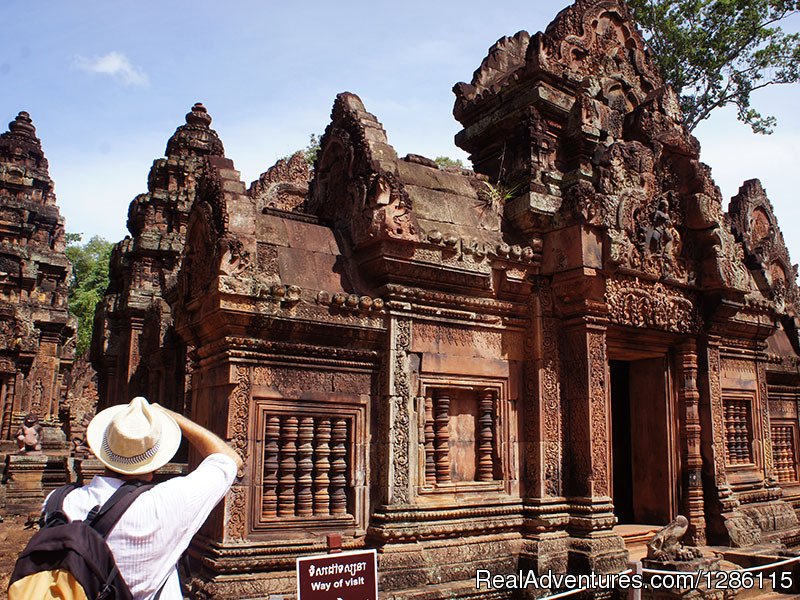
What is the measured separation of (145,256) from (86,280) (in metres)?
29.0

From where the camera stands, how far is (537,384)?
784cm

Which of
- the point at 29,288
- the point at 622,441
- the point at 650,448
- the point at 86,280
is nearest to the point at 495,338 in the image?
the point at 650,448

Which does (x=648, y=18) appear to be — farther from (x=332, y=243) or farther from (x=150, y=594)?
(x=150, y=594)

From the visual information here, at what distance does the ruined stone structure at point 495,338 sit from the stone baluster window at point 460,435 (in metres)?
0.02

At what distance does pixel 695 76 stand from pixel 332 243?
52.7ft

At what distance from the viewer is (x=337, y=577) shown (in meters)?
4.46

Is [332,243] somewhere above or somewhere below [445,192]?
below

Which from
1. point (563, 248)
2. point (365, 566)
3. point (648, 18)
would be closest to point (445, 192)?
point (563, 248)

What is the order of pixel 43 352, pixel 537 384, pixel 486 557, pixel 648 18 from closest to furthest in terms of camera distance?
1. pixel 486 557
2. pixel 537 384
3. pixel 648 18
4. pixel 43 352

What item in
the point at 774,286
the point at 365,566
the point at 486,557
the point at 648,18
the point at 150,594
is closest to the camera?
the point at 150,594

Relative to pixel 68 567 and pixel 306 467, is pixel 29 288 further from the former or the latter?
pixel 68 567

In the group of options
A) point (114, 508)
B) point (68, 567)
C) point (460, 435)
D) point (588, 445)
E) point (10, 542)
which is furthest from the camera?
point (10, 542)

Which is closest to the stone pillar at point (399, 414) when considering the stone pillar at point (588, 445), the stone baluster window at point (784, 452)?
the stone pillar at point (588, 445)

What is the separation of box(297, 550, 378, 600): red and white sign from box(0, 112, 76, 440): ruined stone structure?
1954cm
